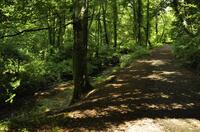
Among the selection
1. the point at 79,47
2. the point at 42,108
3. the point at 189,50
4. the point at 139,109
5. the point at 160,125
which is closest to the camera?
the point at 160,125

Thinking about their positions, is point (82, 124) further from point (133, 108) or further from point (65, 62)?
point (65, 62)

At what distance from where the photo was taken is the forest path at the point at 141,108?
892cm

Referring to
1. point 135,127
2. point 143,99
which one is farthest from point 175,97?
point 135,127

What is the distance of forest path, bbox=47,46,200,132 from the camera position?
892 cm

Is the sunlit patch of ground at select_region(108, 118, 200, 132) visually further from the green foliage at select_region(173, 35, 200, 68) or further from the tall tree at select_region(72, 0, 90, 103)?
the green foliage at select_region(173, 35, 200, 68)

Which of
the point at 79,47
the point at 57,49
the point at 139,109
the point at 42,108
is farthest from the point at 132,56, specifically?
the point at 139,109

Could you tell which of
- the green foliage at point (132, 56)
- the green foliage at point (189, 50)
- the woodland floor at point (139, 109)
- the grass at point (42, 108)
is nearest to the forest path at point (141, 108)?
the woodland floor at point (139, 109)

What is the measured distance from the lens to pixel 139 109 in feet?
34.4

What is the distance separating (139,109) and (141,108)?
0.14 metres

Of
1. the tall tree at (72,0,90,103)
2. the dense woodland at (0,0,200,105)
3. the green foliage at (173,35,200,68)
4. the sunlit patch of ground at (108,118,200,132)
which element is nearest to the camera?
the sunlit patch of ground at (108,118,200,132)

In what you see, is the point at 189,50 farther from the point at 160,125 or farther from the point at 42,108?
the point at 160,125

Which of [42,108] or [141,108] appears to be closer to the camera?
[141,108]

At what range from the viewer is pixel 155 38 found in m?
64.0

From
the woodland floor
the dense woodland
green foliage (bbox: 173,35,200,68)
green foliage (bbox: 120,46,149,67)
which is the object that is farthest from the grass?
green foliage (bbox: 120,46,149,67)
